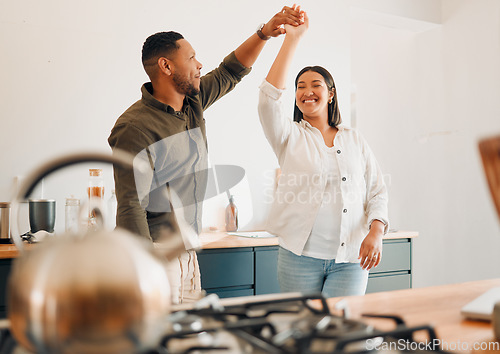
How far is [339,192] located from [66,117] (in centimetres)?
162

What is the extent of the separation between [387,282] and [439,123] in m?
1.65

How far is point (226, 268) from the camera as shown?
2.41 metres

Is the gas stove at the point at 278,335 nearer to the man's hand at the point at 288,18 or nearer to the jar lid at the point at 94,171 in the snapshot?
the man's hand at the point at 288,18

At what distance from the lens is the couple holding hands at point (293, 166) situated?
1.71m

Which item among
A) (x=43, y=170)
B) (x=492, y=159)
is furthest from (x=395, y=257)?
(x=43, y=170)

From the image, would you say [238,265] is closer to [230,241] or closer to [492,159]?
[230,241]

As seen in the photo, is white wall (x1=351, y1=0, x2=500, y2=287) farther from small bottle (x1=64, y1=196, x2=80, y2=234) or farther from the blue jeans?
small bottle (x1=64, y1=196, x2=80, y2=234)

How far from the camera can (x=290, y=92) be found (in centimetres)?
332

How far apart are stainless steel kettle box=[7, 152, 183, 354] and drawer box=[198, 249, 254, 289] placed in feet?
5.92

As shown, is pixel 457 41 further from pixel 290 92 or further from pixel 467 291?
pixel 467 291

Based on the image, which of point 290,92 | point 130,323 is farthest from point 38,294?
point 290,92

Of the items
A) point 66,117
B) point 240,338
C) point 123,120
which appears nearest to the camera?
point 240,338

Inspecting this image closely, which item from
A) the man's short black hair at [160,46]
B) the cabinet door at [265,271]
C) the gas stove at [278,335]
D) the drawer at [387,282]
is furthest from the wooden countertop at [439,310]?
the drawer at [387,282]

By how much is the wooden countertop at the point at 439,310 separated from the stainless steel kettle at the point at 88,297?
0.38 meters
